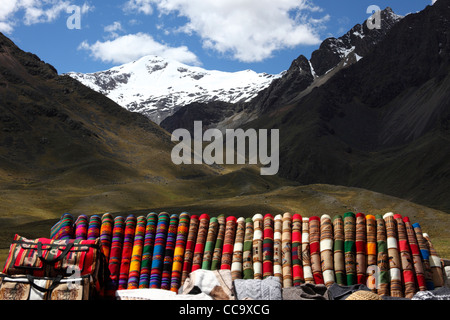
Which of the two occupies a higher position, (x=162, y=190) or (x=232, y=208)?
(x=162, y=190)

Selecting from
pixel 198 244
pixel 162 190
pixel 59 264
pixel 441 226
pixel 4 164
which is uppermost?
pixel 4 164

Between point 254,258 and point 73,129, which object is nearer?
point 254,258

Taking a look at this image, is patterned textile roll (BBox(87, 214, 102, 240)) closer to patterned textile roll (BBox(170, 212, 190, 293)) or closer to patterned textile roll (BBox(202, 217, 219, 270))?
patterned textile roll (BBox(170, 212, 190, 293))

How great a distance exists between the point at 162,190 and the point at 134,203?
66.0 feet

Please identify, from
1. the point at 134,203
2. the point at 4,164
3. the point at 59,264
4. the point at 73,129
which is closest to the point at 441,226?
the point at 134,203

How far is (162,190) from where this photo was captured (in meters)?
113

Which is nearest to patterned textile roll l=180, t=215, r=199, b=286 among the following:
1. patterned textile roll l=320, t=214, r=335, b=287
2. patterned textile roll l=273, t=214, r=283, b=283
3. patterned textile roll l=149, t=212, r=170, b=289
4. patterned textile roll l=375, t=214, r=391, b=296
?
patterned textile roll l=149, t=212, r=170, b=289

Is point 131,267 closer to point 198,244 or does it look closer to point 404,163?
point 198,244

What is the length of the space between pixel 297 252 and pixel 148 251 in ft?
11.0

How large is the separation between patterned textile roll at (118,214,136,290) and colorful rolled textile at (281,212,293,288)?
3.46m

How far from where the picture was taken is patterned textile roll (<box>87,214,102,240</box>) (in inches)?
437

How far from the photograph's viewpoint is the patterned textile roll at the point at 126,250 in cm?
1068

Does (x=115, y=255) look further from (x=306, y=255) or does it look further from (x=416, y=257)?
(x=416, y=257)
